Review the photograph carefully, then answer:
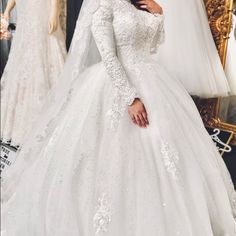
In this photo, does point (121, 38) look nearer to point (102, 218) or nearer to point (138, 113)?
point (138, 113)

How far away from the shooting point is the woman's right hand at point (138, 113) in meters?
1.03

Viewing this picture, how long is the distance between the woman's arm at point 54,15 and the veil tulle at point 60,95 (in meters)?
0.16

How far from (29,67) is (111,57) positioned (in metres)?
0.38

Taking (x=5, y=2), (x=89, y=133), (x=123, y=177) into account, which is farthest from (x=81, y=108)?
(x=5, y=2)

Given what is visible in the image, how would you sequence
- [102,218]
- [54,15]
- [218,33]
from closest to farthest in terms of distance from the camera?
[102,218] < [54,15] < [218,33]

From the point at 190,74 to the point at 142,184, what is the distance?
0.50 metres

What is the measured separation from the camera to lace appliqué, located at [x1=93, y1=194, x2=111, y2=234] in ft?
3.19

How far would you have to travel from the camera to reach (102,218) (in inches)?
38.4

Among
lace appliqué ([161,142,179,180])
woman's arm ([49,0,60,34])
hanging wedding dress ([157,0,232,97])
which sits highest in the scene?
woman's arm ([49,0,60,34])

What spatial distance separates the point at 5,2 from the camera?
1217 mm

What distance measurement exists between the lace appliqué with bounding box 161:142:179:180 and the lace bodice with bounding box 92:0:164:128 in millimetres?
168

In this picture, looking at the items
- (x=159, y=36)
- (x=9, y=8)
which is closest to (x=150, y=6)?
(x=159, y=36)

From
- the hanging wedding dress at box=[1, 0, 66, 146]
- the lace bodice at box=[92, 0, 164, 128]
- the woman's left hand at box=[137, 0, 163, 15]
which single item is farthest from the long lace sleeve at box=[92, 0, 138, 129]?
the hanging wedding dress at box=[1, 0, 66, 146]

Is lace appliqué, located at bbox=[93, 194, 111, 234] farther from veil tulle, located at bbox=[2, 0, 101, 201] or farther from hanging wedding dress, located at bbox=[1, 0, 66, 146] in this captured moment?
hanging wedding dress, located at bbox=[1, 0, 66, 146]
